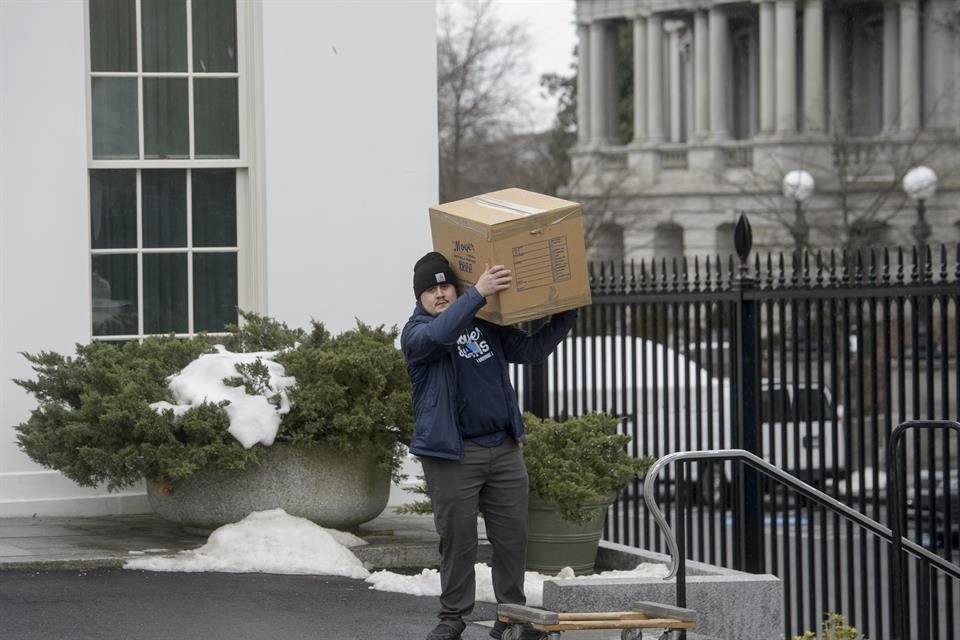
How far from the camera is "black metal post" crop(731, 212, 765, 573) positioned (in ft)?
39.9

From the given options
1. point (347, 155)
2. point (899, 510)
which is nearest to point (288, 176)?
point (347, 155)

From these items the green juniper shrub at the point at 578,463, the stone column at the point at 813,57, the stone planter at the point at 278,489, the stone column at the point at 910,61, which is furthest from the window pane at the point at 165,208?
the stone column at the point at 910,61

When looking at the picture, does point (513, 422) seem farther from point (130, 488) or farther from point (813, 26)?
point (813, 26)

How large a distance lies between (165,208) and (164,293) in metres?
0.63

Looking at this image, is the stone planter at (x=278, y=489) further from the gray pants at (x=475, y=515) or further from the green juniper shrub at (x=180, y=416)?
the gray pants at (x=475, y=515)

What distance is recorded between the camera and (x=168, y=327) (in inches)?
481

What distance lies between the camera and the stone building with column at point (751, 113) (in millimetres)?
57438

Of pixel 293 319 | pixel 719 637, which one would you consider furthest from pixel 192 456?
pixel 719 637

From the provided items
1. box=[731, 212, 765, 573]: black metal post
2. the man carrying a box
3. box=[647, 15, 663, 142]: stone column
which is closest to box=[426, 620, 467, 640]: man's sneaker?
the man carrying a box

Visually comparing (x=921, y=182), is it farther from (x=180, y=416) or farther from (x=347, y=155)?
(x=180, y=416)

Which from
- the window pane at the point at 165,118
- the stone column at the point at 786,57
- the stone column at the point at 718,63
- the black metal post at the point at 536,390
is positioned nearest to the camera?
the window pane at the point at 165,118

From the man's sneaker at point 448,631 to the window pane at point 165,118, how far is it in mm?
5535

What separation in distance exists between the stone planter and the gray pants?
8.35 feet

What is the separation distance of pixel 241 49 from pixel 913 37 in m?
56.2
